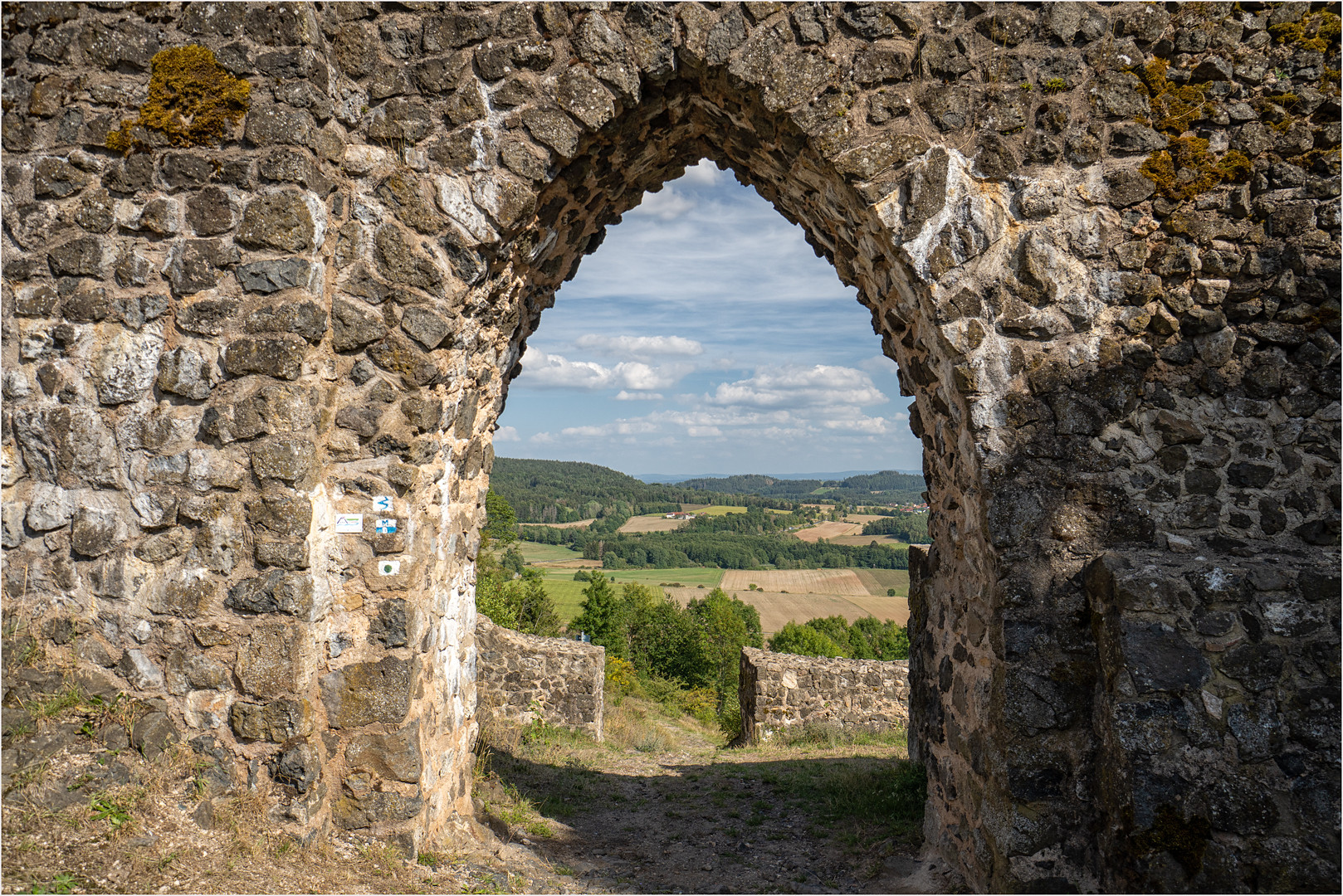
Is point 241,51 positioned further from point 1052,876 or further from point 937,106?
point 1052,876

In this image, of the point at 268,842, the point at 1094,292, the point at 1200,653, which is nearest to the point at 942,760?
the point at 1200,653

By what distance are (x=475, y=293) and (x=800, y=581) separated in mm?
58617

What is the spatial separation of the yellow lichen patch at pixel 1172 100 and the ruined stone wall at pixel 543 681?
8.35m

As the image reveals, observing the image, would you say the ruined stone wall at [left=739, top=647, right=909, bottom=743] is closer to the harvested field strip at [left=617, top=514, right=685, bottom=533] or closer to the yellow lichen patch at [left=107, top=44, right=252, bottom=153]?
the yellow lichen patch at [left=107, top=44, right=252, bottom=153]

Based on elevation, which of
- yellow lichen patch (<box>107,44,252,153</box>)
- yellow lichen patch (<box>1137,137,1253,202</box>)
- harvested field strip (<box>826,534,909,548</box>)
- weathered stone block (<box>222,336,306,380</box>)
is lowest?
harvested field strip (<box>826,534,909,548</box>)

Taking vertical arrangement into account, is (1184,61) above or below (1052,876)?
above

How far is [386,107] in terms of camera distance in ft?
12.7

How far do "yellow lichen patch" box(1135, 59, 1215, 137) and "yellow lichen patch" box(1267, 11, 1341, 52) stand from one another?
42 centimetres

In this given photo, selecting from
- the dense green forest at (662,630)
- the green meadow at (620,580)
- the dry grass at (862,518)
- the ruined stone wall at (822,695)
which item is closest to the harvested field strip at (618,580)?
the green meadow at (620,580)

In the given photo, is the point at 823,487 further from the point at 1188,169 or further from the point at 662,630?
the point at 1188,169

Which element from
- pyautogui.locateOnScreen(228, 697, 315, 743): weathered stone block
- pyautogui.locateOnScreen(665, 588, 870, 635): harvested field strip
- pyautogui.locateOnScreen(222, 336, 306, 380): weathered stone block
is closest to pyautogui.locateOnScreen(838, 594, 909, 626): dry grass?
pyautogui.locateOnScreen(665, 588, 870, 635): harvested field strip

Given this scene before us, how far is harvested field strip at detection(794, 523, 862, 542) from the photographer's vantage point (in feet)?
273

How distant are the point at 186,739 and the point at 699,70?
4135 mm

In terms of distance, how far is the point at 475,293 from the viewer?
4.01 meters
